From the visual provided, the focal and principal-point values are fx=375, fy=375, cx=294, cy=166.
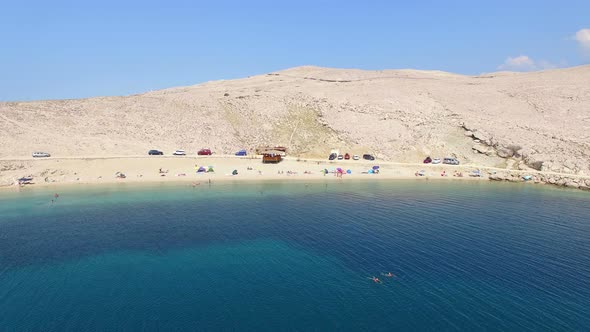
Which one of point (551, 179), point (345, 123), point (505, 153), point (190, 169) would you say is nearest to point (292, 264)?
point (190, 169)

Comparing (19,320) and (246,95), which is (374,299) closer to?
(19,320)

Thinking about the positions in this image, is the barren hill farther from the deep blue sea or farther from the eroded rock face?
the deep blue sea

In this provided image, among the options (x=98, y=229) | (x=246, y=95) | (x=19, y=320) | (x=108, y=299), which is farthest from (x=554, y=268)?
(x=246, y=95)

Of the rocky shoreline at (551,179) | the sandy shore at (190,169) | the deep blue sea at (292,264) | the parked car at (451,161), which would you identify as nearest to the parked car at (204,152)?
the sandy shore at (190,169)

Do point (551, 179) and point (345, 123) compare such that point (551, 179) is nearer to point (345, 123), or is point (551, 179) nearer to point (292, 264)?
point (345, 123)

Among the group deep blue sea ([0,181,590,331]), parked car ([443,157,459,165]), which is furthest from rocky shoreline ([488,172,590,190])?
deep blue sea ([0,181,590,331])
